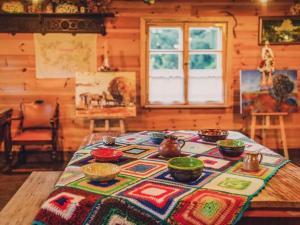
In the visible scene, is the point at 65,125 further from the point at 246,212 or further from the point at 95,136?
the point at 246,212

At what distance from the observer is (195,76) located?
212 inches

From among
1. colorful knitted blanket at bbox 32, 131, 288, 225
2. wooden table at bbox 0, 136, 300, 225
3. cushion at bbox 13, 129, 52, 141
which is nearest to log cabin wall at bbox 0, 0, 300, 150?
cushion at bbox 13, 129, 52, 141

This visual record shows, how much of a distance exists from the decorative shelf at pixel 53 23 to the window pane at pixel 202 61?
4.31 feet

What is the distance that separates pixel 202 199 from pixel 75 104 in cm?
368

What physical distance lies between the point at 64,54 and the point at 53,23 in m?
0.44

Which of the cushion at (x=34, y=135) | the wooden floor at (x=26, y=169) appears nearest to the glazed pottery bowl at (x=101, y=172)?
the wooden floor at (x=26, y=169)

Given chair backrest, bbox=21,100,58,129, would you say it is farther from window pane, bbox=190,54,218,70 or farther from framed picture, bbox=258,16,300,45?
framed picture, bbox=258,16,300,45

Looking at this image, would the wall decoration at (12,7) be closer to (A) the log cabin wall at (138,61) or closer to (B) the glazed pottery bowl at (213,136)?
(A) the log cabin wall at (138,61)

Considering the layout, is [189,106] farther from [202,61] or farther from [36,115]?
[36,115]

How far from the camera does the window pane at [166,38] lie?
5312 millimetres

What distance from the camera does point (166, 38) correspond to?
210 inches

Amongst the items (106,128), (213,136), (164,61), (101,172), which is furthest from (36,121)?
(101,172)

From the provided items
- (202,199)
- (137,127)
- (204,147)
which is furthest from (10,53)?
(202,199)

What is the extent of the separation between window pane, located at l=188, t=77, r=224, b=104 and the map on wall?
4.71ft
